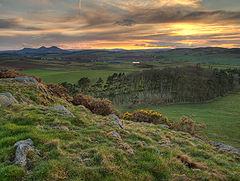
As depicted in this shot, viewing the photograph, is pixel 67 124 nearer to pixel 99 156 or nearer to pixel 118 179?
pixel 99 156

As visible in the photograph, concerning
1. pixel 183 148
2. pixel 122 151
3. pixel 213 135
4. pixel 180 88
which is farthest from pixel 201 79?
pixel 122 151

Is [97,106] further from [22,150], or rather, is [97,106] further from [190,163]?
[190,163]

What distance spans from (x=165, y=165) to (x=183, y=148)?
14.7 feet

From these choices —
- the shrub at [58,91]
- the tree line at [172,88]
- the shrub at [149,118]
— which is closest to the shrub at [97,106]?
the shrub at [58,91]

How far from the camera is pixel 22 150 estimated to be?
727cm

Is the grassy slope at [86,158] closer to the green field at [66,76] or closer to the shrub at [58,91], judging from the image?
the shrub at [58,91]

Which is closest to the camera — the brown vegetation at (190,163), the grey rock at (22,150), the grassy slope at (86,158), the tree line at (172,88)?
the grassy slope at (86,158)

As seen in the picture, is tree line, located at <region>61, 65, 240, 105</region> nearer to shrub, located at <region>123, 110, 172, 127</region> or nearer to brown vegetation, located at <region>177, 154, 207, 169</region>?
shrub, located at <region>123, 110, 172, 127</region>

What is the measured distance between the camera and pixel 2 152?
721 centimetres

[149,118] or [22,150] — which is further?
[149,118]

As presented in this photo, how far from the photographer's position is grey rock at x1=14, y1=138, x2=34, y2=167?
22.1ft

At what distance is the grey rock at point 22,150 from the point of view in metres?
6.74

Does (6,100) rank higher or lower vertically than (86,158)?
higher

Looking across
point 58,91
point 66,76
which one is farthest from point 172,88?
point 66,76
